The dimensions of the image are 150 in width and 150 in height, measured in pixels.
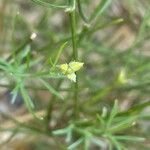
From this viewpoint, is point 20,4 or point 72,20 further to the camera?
point 20,4

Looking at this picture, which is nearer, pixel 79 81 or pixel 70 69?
pixel 70 69

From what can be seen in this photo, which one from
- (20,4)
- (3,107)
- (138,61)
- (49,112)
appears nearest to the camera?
(49,112)

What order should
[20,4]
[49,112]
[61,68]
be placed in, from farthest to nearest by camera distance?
[20,4] < [49,112] < [61,68]

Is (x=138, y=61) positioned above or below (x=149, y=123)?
above

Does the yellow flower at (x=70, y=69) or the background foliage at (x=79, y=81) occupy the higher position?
the yellow flower at (x=70, y=69)

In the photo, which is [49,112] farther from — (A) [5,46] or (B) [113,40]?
→ (B) [113,40]

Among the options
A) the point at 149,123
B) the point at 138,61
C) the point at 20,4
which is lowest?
the point at 149,123

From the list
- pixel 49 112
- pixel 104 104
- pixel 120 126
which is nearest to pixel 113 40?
pixel 104 104

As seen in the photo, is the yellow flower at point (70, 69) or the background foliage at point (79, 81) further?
the background foliage at point (79, 81)

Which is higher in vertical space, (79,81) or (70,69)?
(70,69)

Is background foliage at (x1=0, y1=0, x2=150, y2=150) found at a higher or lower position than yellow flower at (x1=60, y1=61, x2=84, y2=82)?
lower

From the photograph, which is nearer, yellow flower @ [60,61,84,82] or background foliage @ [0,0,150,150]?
yellow flower @ [60,61,84,82]
